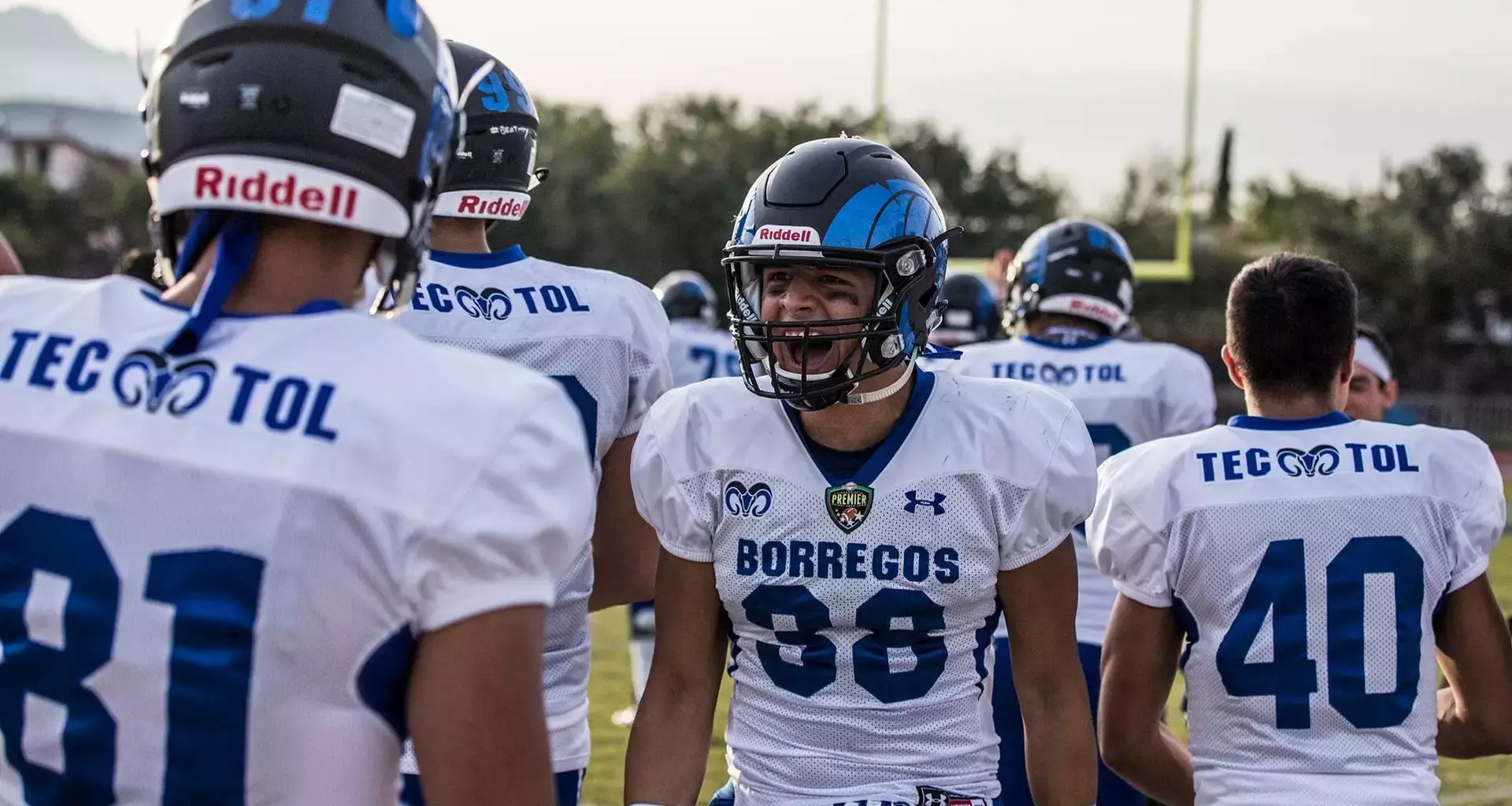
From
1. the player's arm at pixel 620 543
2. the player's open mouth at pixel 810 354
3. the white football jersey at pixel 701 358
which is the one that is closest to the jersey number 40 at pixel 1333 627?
the player's open mouth at pixel 810 354

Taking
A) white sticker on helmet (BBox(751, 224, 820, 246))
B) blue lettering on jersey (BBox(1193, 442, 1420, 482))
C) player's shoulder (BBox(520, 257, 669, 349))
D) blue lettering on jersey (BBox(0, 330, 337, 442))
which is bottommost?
blue lettering on jersey (BBox(1193, 442, 1420, 482))

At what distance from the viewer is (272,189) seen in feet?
5.81

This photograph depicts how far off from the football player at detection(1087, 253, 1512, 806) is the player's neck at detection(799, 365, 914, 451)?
0.55 meters

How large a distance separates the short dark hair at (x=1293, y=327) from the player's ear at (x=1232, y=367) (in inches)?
1.0

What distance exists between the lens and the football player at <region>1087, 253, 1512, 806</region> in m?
3.02

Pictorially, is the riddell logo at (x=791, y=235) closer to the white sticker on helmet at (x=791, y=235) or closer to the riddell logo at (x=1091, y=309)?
the white sticker on helmet at (x=791, y=235)

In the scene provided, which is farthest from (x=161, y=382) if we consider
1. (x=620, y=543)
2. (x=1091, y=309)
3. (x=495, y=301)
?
(x=1091, y=309)

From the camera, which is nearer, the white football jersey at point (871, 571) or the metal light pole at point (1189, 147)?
the white football jersey at point (871, 571)

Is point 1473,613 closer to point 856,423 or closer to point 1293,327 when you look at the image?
point 1293,327

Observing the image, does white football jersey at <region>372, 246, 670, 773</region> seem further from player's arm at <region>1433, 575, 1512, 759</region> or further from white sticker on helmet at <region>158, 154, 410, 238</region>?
player's arm at <region>1433, 575, 1512, 759</region>

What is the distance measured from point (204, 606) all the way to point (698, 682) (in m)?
1.30

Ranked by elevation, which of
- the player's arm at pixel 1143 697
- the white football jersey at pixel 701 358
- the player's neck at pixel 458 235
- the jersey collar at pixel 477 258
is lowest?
the white football jersey at pixel 701 358

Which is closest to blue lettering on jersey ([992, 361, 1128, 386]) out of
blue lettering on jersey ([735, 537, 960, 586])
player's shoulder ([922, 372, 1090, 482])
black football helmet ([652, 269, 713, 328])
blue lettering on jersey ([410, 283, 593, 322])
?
blue lettering on jersey ([410, 283, 593, 322])

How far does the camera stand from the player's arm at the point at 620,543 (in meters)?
3.50
